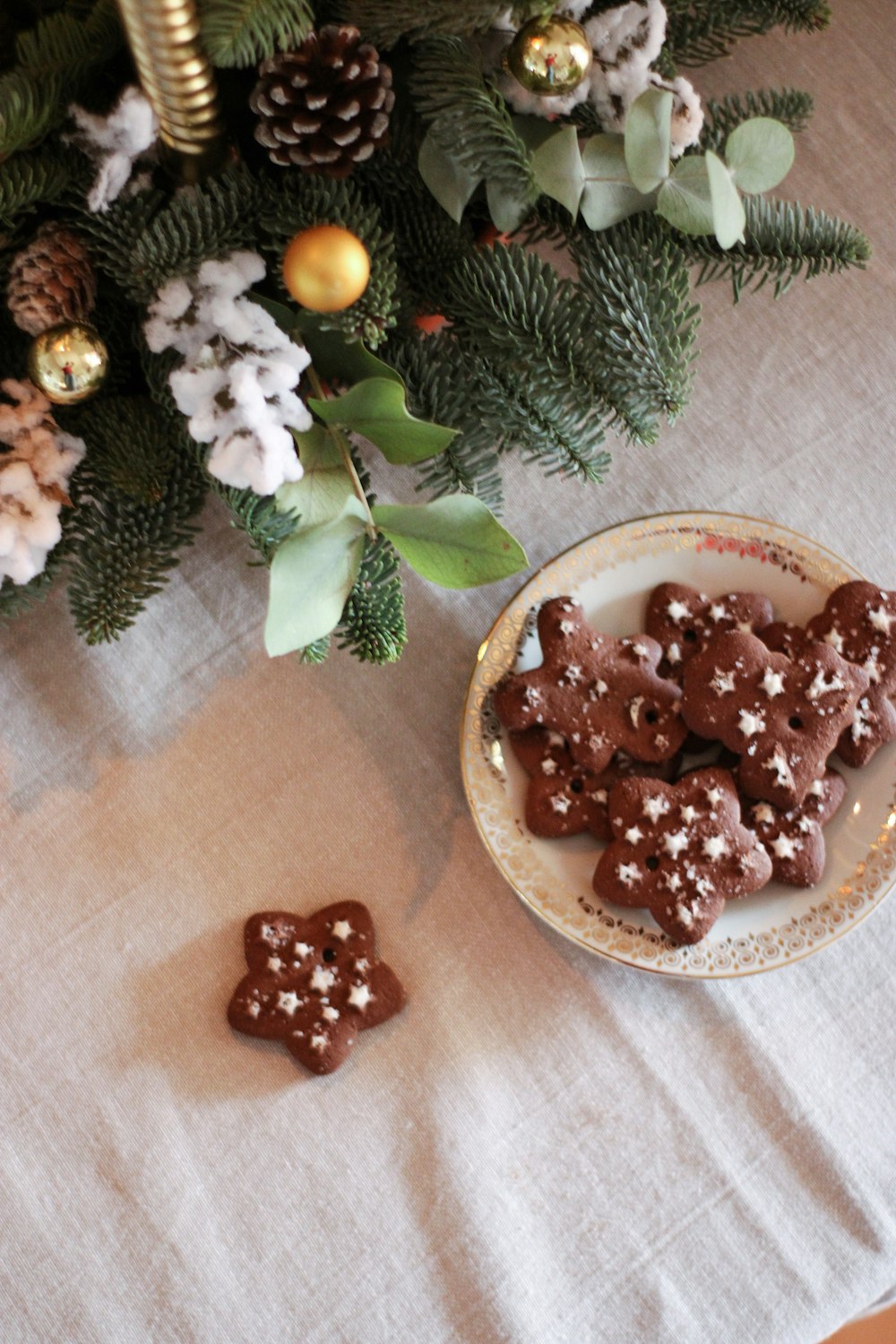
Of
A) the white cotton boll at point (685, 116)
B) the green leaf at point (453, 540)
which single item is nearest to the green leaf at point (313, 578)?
the green leaf at point (453, 540)

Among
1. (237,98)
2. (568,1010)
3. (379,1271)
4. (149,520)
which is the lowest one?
(379,1271)

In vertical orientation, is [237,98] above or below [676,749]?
above

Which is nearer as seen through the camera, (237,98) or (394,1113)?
(237,98)

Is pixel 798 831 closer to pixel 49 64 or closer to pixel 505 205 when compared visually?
pixel 505 205

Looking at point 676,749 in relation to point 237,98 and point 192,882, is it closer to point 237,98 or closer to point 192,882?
point 192,882

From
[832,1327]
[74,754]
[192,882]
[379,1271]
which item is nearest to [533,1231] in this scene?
[379,1271]

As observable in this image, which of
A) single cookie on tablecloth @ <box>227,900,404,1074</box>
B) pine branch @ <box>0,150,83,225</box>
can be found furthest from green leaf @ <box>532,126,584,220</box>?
single cookie on tablecloth @ <box>227,900,404,1074</box>

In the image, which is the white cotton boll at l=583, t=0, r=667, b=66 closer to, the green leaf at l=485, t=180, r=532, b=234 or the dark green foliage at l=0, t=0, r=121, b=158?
the green leaf at l=485, t=180, r=532, b=234
